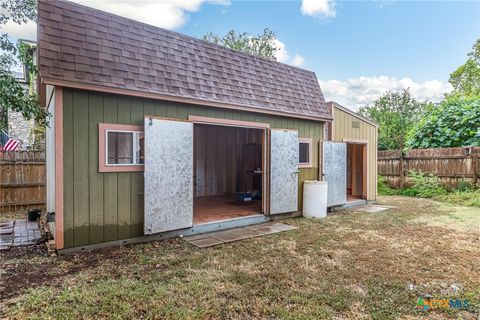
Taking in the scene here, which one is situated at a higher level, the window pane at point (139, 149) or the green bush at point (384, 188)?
the window pane at point (139, 149)

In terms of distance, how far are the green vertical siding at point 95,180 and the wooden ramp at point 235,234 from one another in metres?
1.00

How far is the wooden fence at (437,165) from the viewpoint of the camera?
9.59m

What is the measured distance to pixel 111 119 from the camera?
439cm

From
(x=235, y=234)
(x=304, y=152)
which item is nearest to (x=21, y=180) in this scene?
(x=235, y=234)

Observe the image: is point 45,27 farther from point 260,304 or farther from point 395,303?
point 395,303

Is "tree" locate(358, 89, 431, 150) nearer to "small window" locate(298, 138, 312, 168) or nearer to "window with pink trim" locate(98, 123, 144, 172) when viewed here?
"small window" locate(298, 138, 312, 168)

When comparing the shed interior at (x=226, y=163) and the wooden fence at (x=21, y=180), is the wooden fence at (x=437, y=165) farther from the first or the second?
the wooden fence at (x=21, y=180)

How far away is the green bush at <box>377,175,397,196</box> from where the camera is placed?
36.9 ft

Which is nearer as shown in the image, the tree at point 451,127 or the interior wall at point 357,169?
the interior wall at point 357,169

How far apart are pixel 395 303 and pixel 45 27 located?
5.37m

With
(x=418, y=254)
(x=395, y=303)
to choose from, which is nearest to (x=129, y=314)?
(x=395, y=303)

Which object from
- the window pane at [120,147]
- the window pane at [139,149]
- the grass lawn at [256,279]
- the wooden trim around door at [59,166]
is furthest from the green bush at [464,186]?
the wooden trim around door at [59,166]

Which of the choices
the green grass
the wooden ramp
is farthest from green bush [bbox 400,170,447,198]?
the wooden ramp

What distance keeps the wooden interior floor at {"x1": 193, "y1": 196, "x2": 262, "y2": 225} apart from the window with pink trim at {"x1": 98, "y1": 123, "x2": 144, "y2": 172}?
1661mm
